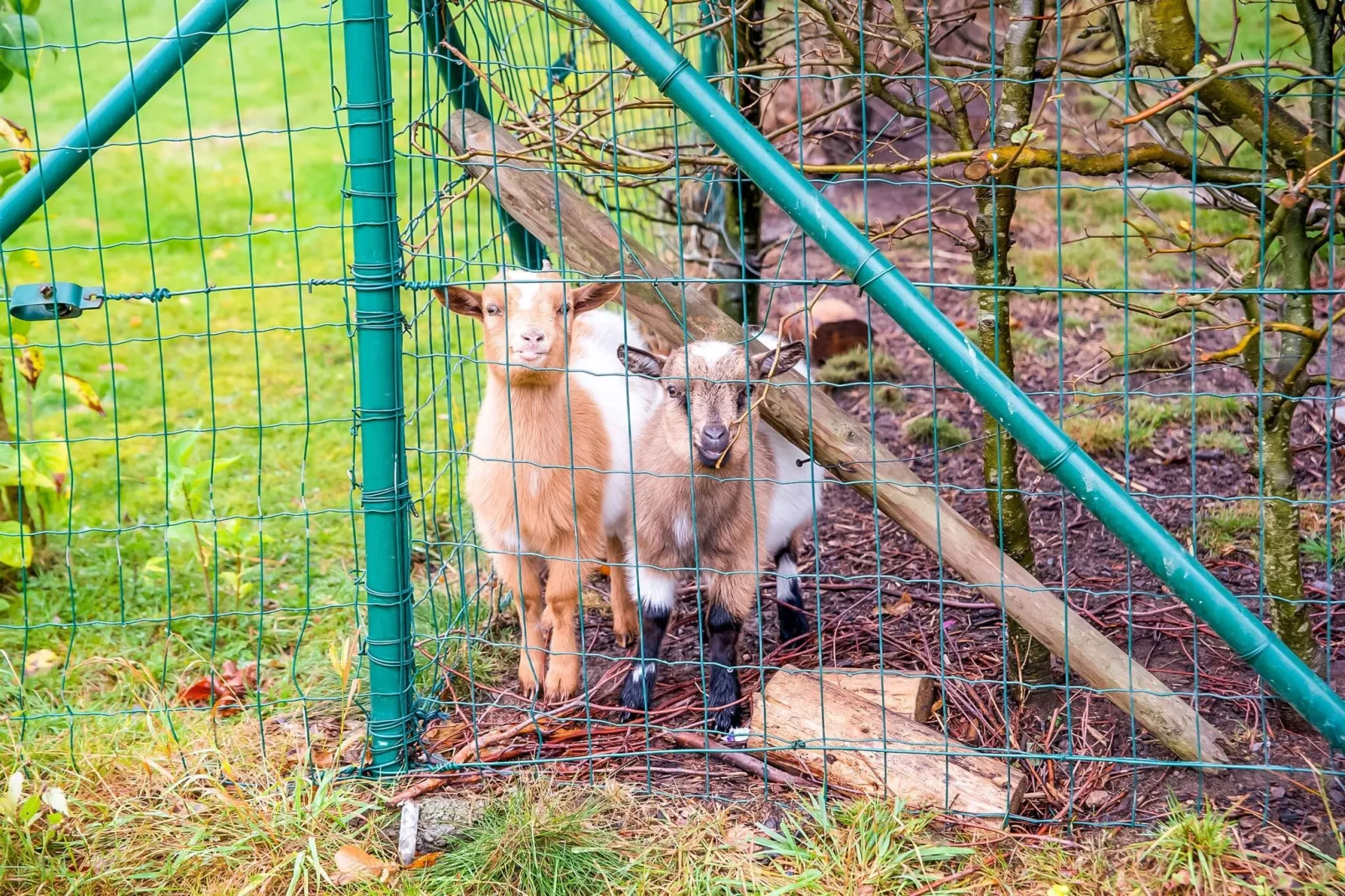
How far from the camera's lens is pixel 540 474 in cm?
433

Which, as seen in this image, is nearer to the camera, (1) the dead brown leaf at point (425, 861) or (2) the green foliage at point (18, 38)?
(1) the dead brown leaf at point (425, 861)

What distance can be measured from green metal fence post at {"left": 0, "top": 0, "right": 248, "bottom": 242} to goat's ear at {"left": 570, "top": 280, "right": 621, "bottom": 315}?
1345mm

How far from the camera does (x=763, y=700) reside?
3916 mm

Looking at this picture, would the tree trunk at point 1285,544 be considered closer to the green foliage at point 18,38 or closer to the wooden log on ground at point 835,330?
the wooden log on ground at point 835,330

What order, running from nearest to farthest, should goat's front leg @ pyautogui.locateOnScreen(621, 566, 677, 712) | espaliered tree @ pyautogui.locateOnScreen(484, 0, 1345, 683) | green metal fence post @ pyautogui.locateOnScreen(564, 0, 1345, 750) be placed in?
1. green metal fence post @ pyautogui.locateOnScreen(564, 0, 1345, 750)
2. espaliered tree @ pyautogui.locateOnScreen(484, 0, 1345, 683)
3. goat's front leg @ pyautogui.locateOnScreen(621, 566, 677, 712)

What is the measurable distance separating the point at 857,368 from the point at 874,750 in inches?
148

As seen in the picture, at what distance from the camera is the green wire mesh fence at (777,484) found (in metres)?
3.49

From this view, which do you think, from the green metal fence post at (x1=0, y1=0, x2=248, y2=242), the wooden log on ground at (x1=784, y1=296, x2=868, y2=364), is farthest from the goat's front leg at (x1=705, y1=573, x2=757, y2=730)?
the wooden log on ground at (x1=784, y1=296, x2=868, y2=364)

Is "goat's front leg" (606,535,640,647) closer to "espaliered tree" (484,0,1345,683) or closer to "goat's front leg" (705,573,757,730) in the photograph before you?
"goat's front leg" (705,573,757,730)

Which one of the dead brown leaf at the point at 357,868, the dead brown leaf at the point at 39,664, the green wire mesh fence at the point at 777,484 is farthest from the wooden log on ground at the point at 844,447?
the dead brown leaf at the point at 39,664

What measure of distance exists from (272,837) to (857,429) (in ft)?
7.29

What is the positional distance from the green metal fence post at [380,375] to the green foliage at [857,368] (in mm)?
3548

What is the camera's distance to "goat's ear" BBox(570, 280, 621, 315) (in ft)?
13.3

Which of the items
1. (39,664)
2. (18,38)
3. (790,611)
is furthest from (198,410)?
(790,611)
